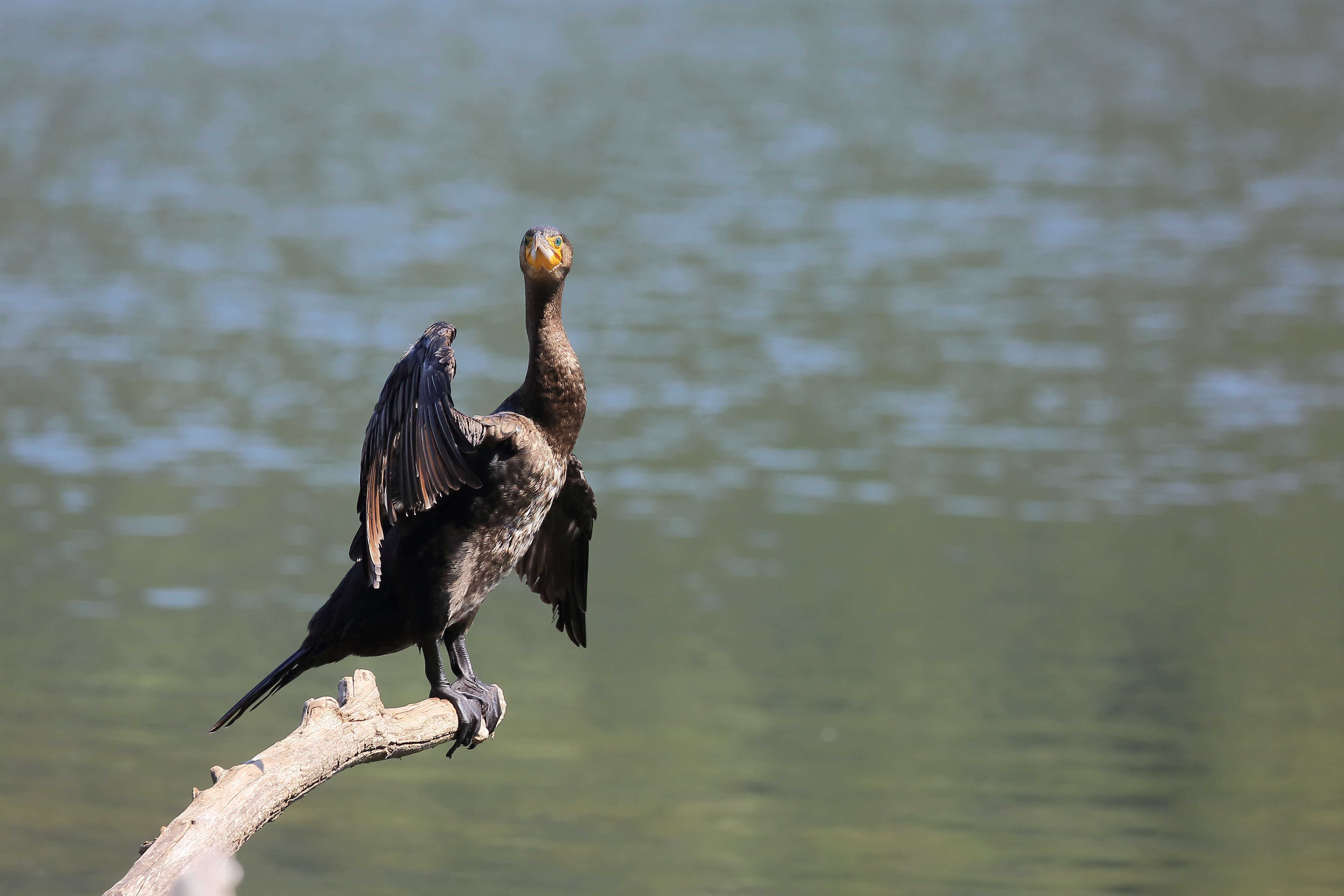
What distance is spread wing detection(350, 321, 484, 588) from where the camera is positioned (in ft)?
15.7

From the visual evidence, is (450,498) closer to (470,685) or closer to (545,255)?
(470,685)

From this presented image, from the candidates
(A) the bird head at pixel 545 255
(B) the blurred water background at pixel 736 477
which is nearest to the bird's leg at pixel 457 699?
(A) the bird head at pixel 545 255

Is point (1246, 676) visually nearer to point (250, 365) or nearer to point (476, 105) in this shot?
point (250, 365)

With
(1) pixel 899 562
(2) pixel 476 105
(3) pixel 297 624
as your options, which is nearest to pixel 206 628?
(3) pixel 297 624

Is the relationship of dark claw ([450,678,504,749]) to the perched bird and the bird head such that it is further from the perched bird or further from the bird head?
the bird head

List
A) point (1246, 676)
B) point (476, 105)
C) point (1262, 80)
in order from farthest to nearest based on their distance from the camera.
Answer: point (1262, 80)
point (476, 105)
point (1246, 676)

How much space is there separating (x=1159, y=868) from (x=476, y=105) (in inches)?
1113

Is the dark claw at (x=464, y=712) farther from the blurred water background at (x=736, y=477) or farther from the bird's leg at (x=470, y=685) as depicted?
the blurred water background at (x=736, y=477)

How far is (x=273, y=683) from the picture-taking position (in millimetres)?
5086

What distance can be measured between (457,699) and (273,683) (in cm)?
56

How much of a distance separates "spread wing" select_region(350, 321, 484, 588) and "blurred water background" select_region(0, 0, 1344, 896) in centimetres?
411

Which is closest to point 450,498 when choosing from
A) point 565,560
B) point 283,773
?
point 565,560

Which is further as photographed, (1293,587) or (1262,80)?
(1262,80)

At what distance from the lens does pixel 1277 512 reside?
14688 millimetres
